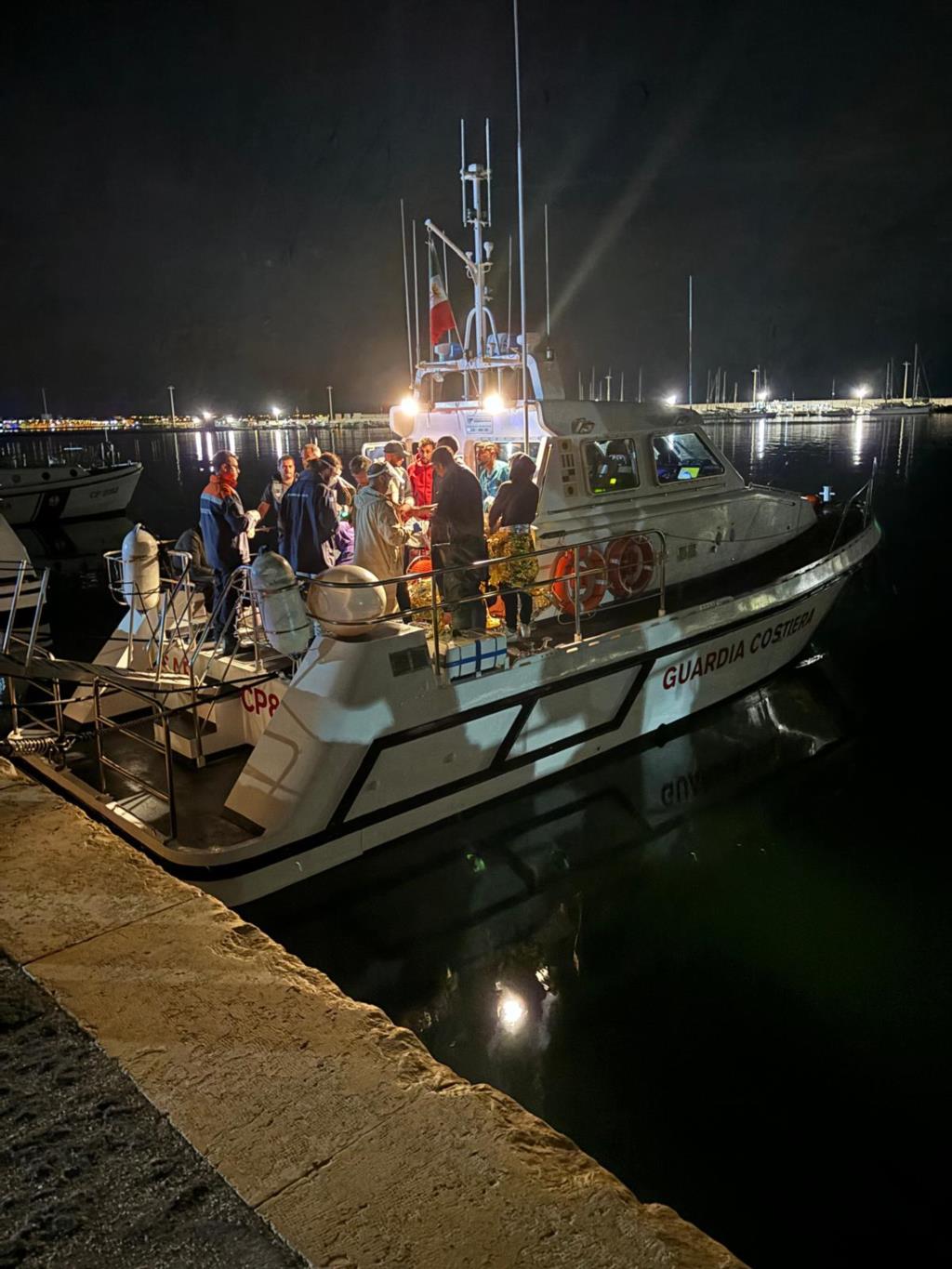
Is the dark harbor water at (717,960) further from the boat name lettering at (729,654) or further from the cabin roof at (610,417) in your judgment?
the cabin roof at (610,417)

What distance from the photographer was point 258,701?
5605 mm

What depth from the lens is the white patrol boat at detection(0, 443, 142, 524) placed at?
2764 centimetres

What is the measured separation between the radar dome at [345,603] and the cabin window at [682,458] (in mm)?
3724

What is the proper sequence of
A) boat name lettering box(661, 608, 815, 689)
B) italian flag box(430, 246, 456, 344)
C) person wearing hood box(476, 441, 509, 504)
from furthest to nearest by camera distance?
1. italian flag box(430, 246, 456, 344)
2. person wearing hood box(476, 441, 509, 504)
3. boat name lettering box(661, 608, 815, 689)

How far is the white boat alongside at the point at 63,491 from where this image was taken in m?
27.6

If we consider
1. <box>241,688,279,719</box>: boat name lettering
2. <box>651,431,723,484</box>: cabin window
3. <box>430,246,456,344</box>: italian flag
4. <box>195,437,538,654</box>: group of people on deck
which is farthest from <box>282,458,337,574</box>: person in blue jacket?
<box>430,246,456,344</box>: italian flag

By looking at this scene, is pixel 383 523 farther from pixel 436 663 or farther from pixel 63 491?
pixel 63 491

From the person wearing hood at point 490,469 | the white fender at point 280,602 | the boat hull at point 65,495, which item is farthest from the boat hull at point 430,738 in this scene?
the boat hull at point 65,495

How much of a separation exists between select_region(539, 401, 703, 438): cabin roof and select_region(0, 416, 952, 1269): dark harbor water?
2678mm

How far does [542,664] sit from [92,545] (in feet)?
75.5

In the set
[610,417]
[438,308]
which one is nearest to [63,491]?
[438,308]

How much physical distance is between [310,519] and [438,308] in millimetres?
4118

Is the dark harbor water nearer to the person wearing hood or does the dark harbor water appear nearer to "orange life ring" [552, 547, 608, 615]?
"orange life ring" [552, 547, 608, 615]

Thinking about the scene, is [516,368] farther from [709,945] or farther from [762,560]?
[709,945]
